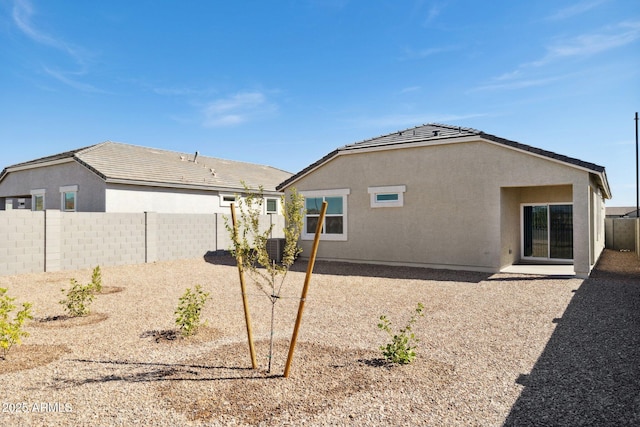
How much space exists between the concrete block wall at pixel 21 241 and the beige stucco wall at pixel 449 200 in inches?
385

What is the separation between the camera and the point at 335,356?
5.12m

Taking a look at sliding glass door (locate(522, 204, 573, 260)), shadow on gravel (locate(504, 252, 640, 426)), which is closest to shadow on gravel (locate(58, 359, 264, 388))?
shadow on gravel (locate(504, 252, 640, 426))

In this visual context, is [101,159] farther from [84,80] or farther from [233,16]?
[233,16]

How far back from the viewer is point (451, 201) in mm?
13109

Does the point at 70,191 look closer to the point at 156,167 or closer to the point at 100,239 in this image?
the point at 156,167

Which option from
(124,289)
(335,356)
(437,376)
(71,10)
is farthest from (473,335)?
(71,10)

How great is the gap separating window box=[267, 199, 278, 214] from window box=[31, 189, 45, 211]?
12.1m

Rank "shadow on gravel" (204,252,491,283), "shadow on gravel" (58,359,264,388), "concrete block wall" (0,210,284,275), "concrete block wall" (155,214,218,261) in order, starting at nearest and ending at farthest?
1. "shadow on gravel" (58,359,264,388)
2. "shadow on gravel" (204,252,491,283)
3. "concrete block wall" (0,210,284,275)
4. "concrete block wall" (155,214,218,261)

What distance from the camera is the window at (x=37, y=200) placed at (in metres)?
20.8

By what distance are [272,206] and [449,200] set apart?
46.2 ft

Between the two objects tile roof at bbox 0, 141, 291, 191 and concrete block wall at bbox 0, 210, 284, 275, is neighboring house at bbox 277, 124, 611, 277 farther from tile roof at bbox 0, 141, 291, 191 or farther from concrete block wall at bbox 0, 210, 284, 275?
tile roof at bbox 0, 141, 291, 191

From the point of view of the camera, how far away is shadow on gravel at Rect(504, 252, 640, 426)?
3509mm

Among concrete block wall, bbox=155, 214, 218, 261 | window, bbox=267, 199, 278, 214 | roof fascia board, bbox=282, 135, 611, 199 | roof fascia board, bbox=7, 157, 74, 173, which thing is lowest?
concrete block wall, bbox=155, 214, 218, 261

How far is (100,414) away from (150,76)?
54.1ft
